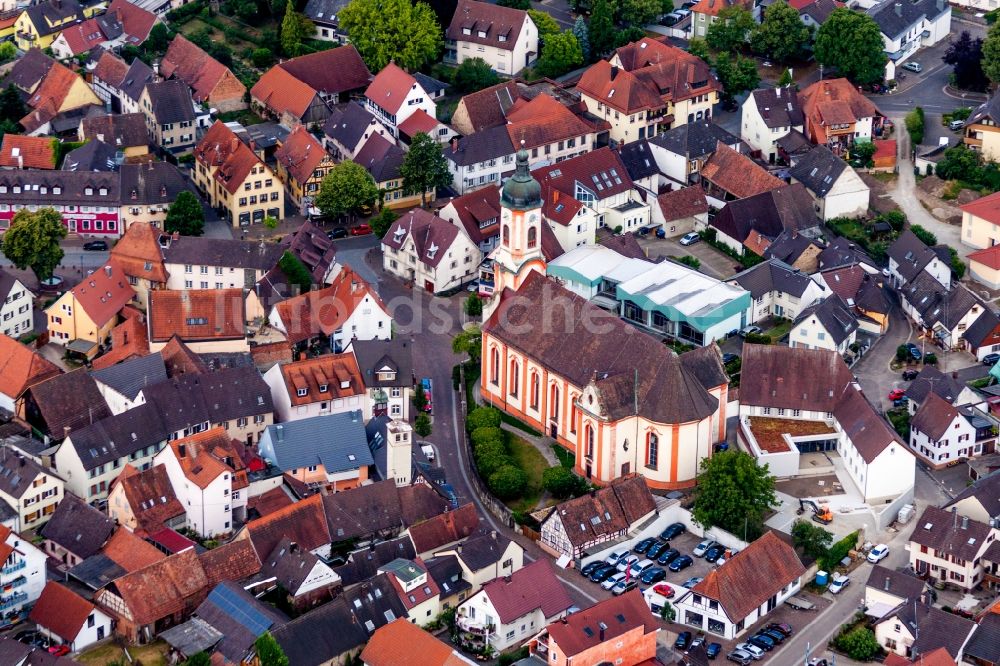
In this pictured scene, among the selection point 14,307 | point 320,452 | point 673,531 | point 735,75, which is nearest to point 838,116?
point 735,75

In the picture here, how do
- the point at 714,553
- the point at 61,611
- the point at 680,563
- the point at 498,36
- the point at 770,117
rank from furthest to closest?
the point at 498,36 < the point at 770,117 < the point at 714,553 < the point at 680,563 < the point at 61,611

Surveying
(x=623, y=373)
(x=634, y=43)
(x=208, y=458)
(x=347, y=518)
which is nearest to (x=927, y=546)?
(x=623, y=373)

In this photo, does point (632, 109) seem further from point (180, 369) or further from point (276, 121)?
point (180, 369)

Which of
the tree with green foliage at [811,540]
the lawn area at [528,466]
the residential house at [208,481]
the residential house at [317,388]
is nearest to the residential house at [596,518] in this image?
the lawn area at [528,466]

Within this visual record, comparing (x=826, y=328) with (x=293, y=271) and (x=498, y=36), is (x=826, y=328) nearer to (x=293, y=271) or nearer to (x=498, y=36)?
(x=293, y=271)

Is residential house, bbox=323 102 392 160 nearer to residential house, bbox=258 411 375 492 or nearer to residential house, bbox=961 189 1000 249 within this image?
residential house, bbox=258 411 375 492

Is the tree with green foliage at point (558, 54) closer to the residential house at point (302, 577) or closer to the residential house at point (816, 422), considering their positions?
the residential house at point (816, 422)
